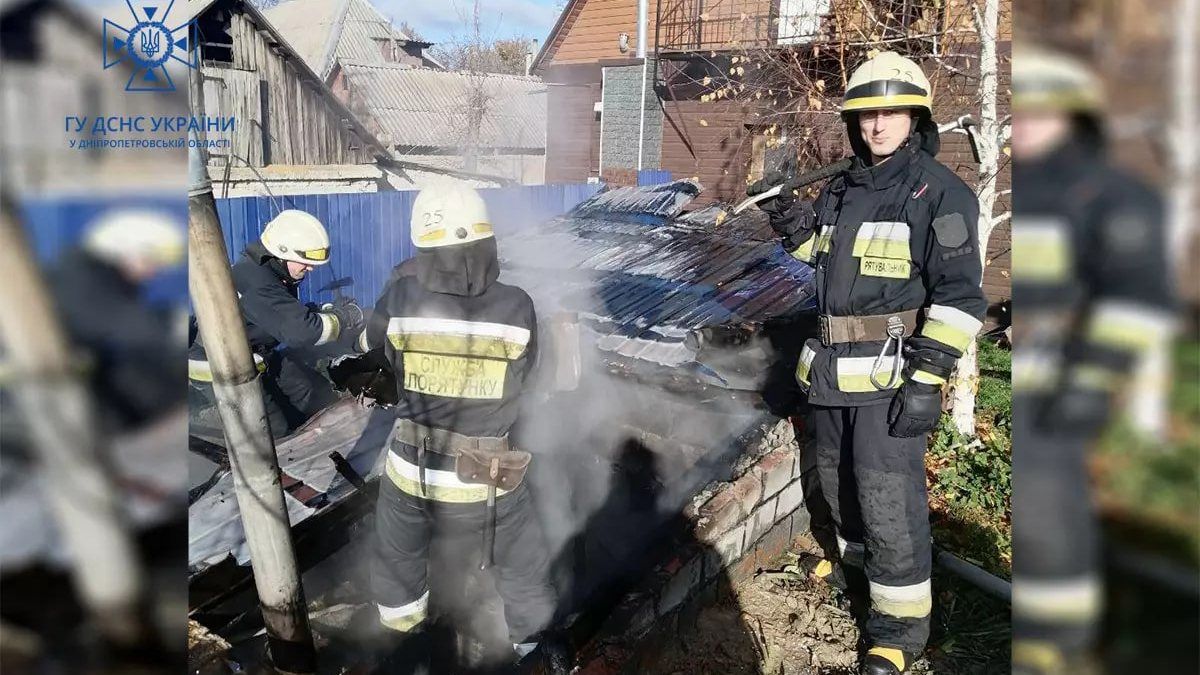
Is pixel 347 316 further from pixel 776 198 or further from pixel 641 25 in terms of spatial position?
pixel 641 25

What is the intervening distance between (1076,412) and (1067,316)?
2.7 inches

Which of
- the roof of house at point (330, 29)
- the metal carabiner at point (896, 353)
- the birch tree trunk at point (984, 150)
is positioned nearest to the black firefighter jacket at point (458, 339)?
the metal carabiner at point (896, 353)

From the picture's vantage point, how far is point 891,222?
3.32 m

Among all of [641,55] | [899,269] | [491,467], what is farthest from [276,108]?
[899,269]

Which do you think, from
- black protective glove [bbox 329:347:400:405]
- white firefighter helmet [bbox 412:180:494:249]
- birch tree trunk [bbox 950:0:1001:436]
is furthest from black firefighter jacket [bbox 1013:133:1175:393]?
birch tree trunk [bbox 950:0:1001:436]

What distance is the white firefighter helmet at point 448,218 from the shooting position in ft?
10.3

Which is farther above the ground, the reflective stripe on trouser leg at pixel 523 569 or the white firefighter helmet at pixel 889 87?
the white firefighter helmet at pixel 889 87

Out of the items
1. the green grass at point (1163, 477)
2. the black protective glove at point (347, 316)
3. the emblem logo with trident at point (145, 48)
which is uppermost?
the emblem logo with trident at point (145, 48)

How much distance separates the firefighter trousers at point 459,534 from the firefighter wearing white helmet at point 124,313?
271 centimetres

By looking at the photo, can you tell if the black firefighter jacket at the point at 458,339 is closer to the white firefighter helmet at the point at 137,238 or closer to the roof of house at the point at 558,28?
the white firefighter helmet at the point at 137,238

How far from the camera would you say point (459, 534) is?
11.8ft

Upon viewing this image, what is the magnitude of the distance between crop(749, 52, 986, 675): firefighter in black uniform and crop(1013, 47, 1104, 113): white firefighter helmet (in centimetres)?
276

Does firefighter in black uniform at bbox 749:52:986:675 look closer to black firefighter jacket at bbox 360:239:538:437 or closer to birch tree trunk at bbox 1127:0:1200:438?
black firefighter jacket at bbox 360:239:538:437

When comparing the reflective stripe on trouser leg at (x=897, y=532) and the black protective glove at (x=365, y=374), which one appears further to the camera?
the black protective glove at (x=365, y=374)
